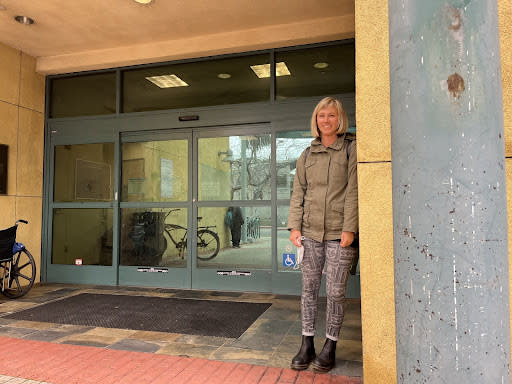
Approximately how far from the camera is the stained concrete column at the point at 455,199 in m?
0.80

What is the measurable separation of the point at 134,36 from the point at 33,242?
10.9 ft

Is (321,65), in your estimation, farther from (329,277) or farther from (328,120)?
(329,277)

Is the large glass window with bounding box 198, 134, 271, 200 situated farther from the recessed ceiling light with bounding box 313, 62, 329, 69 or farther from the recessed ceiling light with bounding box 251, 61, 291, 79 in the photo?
the recessed ceiling light with bounding box 313, 62, 329, 69

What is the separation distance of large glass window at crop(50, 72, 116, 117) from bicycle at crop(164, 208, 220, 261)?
77.9 inches

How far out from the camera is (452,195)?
815 millimetres

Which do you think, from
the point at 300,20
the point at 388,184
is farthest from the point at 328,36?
the point at 388,184

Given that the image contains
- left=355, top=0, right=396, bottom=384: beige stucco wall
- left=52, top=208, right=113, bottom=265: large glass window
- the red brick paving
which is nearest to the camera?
left=355, top=0, right=396, bottom=384: beige stucco wall

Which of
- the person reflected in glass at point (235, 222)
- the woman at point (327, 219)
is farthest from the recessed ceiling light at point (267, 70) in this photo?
the woman at point (327, 219)

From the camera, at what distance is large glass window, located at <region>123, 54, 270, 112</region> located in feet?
17.3

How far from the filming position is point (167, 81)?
5641 millimetres

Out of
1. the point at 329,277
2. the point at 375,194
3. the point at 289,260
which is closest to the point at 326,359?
the point at 329,277

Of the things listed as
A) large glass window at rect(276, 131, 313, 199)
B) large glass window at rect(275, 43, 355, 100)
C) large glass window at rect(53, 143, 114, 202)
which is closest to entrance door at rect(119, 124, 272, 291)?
large glass window at rect(276, 131, 313, 199)

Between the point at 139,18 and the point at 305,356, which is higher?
the point at 139,18

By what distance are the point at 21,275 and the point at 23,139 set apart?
2.03 m
